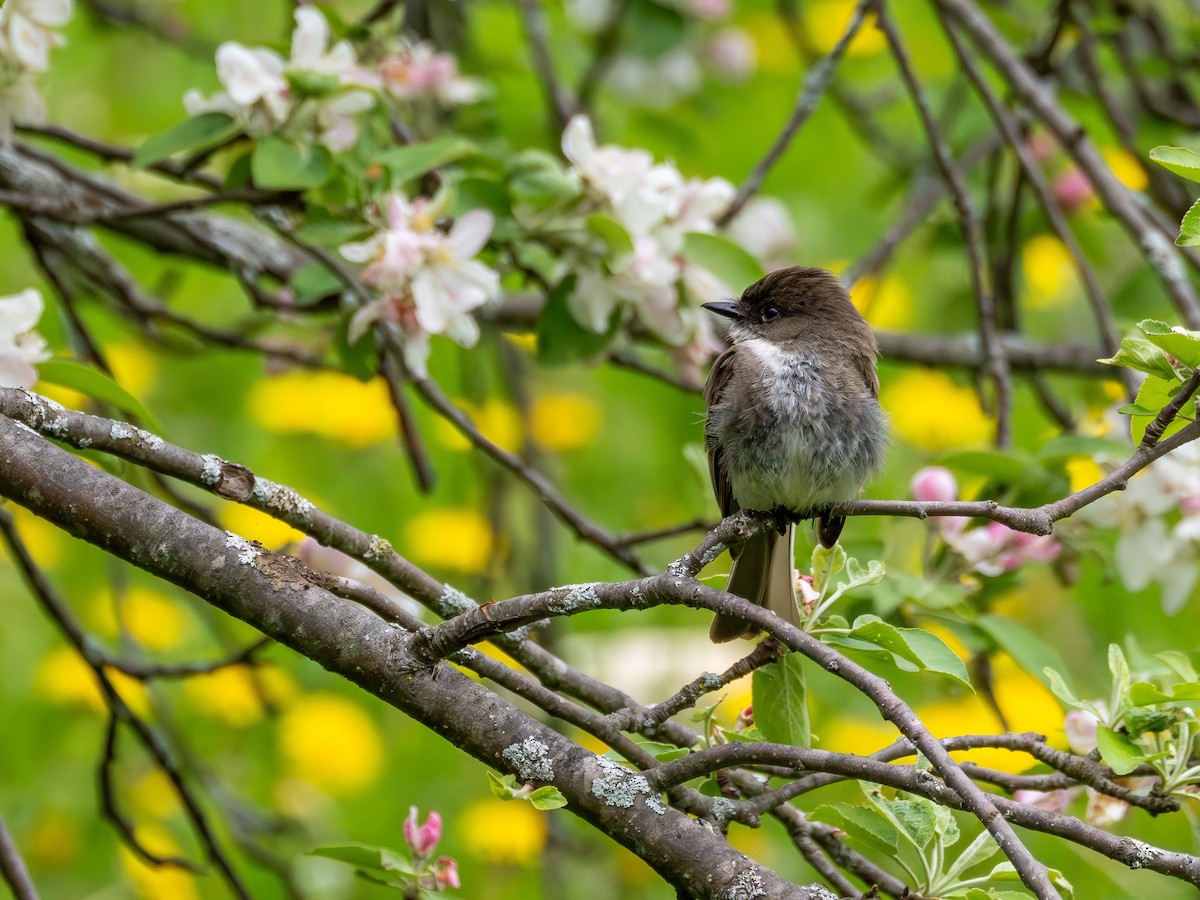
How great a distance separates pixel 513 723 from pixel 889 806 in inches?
22.1

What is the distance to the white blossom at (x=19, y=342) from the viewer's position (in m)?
2.38

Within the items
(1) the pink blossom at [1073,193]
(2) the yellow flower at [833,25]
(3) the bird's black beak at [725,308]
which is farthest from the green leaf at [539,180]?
(2) the yellow flower at [833,25]

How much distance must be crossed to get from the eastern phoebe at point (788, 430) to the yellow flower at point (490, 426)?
145 cm

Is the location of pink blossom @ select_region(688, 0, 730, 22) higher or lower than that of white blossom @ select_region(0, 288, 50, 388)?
higher

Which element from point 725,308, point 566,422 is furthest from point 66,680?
point 725,308

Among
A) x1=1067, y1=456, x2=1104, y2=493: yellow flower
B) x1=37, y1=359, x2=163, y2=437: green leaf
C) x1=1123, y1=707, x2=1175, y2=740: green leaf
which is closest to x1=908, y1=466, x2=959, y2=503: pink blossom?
x1=1067, y1=456, x2=1104, y2=493: yellow flower

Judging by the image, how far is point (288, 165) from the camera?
111 inches

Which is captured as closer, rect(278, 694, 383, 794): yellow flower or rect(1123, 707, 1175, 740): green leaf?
rect(1123, 707, 1175, 740): green leaf

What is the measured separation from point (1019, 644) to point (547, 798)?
143 centimetres

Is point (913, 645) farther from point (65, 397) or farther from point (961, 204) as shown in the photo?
point (65, 397)

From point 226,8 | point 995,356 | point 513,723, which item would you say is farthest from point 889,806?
point 226,8

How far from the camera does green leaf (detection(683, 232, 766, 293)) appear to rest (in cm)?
338

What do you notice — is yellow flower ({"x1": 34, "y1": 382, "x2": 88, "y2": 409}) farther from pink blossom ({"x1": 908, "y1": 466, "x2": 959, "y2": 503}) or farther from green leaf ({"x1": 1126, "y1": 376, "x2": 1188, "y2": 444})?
green leaf ({"x1": 1126, "y1": 376, "x2": 1188, "y2": 444})

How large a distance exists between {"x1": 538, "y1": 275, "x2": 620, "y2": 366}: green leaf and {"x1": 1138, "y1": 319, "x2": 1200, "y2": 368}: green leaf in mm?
1586
